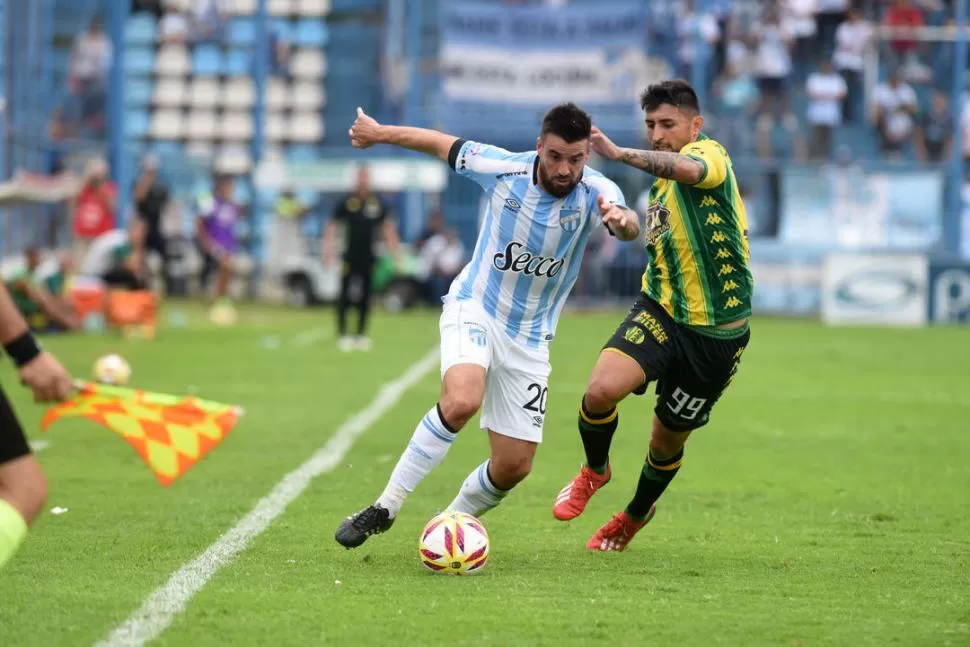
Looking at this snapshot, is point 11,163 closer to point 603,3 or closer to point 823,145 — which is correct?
point 603,3

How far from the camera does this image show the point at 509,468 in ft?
23.5

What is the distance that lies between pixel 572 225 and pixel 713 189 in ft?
2.37

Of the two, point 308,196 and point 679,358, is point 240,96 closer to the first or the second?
point 308,196

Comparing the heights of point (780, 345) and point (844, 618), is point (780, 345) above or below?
below

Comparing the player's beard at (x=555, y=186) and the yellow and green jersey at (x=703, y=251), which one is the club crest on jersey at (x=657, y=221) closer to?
the yellow and green jersey at (x=703, y=251)

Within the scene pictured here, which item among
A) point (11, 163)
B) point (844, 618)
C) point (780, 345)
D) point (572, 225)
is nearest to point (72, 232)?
point (11, 163)

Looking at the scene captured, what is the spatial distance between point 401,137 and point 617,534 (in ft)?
6.95

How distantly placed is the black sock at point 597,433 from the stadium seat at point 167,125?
96.2 ft

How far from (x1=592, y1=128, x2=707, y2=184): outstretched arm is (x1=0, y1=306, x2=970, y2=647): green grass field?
68.2 inches

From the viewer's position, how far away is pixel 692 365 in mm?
7430

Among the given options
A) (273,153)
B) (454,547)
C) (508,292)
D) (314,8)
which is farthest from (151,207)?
(454,547)

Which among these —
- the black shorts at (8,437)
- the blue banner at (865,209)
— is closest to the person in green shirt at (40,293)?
the blue banner at (865,209)

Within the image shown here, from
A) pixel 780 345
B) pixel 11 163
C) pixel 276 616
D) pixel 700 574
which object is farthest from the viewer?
pixel 11 163

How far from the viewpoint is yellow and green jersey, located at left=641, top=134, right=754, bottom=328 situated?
743cm
